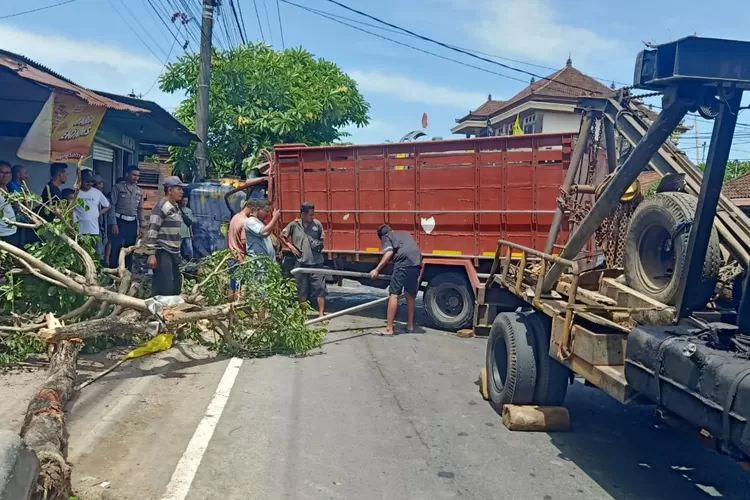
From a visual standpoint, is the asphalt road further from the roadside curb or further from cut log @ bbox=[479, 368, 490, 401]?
the roadside curb

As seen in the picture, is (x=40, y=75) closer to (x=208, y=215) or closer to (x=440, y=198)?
(x=440, y=198)

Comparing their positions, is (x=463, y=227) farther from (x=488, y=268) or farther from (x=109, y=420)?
(x=109, y=420)

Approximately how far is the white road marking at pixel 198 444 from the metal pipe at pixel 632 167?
2979 millimetres

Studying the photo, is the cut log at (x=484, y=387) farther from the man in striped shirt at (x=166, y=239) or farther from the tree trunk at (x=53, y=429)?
the man in striped shirt at (x=166, y=239)

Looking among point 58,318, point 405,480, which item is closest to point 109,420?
point 58,318

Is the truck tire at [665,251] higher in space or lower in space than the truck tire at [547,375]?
higher

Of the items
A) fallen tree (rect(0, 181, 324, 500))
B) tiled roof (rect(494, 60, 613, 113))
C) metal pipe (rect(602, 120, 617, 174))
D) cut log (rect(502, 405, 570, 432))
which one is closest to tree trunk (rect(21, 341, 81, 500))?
fallen tree (rect(0, 181, 324, 500))

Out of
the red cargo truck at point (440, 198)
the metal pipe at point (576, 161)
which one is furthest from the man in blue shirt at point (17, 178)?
the metal pipe at point (576, 161)

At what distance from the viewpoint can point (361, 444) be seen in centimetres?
489

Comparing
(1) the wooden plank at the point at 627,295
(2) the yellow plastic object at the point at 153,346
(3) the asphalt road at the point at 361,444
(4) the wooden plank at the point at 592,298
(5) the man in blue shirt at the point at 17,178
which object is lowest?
(3) the asphalt road at the point at 361,444

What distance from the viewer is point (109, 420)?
5148 millimetres

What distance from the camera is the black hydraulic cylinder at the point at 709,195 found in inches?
147

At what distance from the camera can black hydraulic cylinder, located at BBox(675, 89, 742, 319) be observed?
12.3 ft

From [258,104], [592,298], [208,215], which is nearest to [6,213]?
[208,215]
